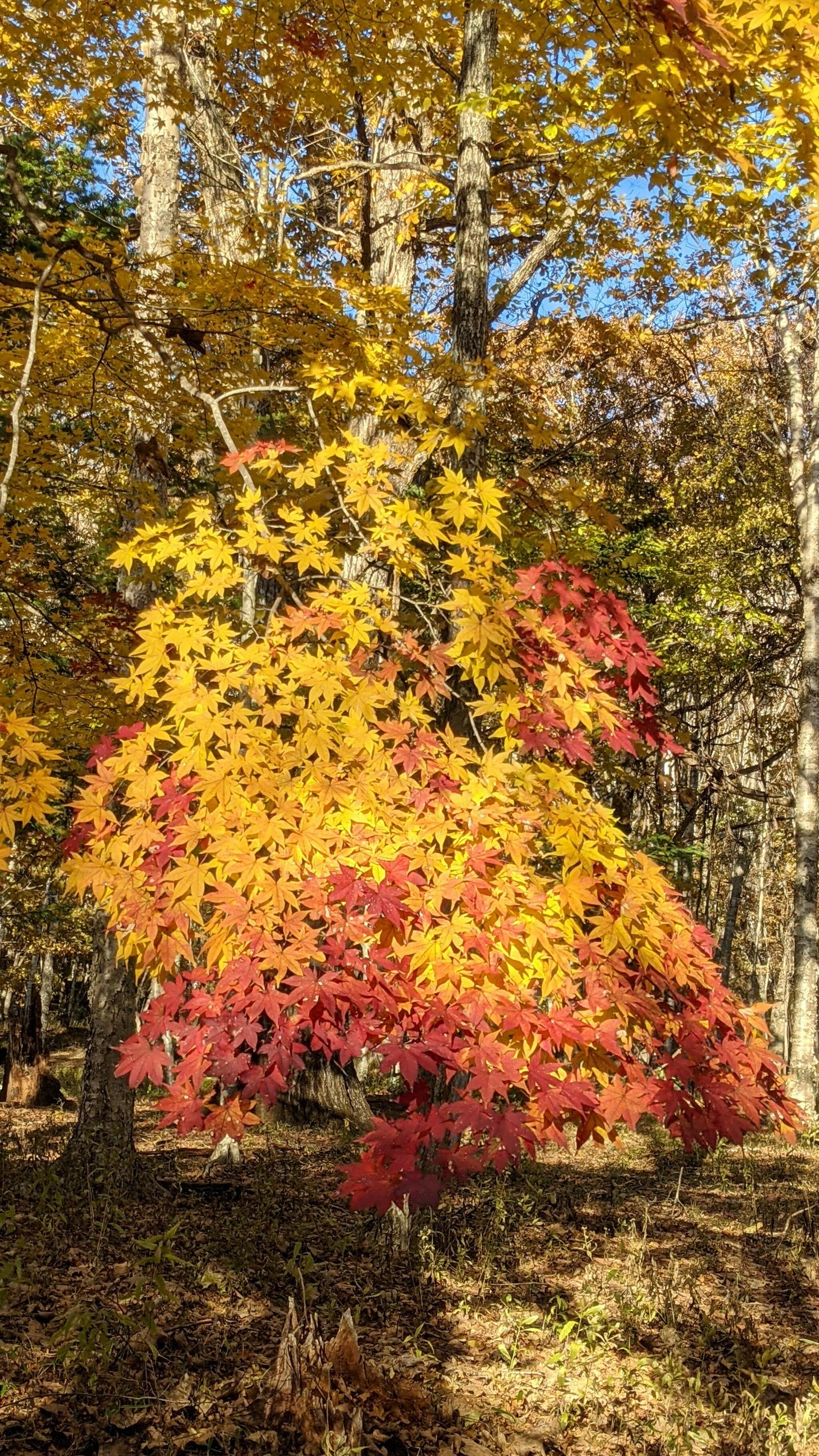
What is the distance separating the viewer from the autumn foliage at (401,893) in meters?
2.35

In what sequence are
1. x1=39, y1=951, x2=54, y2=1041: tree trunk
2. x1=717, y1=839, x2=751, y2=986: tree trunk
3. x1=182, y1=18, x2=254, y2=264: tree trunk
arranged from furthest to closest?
x1=39, y1=951, x2=54, y2=1041: tree trunk → x1=717, y1=839, x2=751, y2=986: tree trunk → x1=182, y1=18, x2=254, y2=264: tree trunk

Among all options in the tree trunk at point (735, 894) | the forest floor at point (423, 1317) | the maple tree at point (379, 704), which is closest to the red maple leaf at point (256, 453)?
the maple tree at point (379, 704)

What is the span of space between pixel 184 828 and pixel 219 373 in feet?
12.2

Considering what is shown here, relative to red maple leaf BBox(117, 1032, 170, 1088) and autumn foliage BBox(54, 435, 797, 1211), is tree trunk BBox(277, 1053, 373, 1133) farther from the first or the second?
red maple leaf BBox(117, 1032, 170, 1088)

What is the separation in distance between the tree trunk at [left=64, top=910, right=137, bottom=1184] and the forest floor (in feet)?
→ 1.03

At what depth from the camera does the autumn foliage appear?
7.70ft

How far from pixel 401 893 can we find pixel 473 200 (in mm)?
4140

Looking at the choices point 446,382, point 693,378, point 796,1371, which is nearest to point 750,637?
point 693,378

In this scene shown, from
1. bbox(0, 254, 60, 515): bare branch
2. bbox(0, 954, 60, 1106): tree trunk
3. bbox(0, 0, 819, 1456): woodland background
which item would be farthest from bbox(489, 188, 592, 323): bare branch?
bbox(0, 954, 60, 1106): tree trunk

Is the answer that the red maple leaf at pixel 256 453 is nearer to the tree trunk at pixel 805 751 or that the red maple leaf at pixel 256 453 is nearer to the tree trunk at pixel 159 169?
the tree trunk at pixel 159 169

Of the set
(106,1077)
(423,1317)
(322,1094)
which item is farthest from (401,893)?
(322,1094)

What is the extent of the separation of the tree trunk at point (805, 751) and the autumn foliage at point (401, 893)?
865cm

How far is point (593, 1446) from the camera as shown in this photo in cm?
318

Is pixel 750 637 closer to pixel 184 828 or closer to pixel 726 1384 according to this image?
pixel 726 1384
